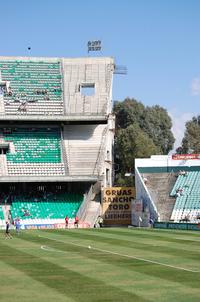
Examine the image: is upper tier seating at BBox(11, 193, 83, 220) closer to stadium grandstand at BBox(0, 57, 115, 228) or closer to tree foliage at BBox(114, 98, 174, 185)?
stadium grandstand at BBox(0, 57, 115, 228)

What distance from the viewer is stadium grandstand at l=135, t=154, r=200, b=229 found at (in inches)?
2518

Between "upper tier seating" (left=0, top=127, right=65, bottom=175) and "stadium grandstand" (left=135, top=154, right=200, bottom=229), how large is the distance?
32.0 feet

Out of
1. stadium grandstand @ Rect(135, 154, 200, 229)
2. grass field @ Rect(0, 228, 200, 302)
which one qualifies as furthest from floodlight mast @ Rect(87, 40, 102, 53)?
grass field @ Rect(0, 228, 200, 302)

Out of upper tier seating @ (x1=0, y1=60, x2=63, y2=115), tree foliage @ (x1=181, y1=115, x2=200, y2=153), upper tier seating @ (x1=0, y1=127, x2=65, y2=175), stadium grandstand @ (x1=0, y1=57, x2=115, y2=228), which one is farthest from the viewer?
tree foliage @ (x1=181, y1=115, x2=200, y2=153)

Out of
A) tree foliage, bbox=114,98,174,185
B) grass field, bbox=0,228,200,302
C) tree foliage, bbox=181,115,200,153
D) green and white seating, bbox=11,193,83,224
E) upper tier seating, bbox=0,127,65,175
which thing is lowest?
grass field, bbox=0,228,200,302

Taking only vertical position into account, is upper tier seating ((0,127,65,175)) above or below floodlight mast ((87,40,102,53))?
below

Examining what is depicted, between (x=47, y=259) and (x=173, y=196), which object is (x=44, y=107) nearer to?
(x=173, y=196)

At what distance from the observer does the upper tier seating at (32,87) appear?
7556cm

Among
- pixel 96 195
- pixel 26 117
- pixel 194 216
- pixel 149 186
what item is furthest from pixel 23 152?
pixel 194 216

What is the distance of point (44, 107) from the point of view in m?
76.3

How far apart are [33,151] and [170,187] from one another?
16.6 meters

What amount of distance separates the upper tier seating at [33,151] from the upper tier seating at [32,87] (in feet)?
8.12

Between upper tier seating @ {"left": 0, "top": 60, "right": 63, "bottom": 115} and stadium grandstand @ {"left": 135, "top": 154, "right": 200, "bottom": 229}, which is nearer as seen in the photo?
stadium grandstand @ {"left": 135, "top": 154, "right": 200, "bottom": 229}

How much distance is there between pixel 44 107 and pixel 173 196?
66.7 ft
